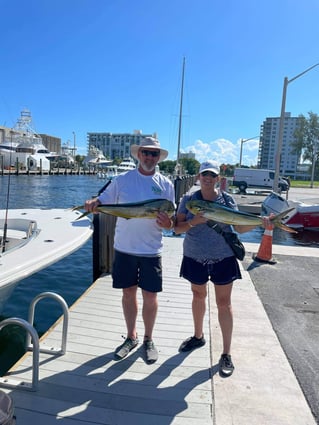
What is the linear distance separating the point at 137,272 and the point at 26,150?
2983 inches

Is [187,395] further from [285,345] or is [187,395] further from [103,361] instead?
[285,345]

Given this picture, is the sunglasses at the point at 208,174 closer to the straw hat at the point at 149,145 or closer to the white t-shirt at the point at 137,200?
the white t-shirt at the point at 137,200

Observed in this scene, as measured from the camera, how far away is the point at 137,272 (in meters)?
3.08

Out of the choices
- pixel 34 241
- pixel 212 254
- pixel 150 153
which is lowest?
pixel 34 241

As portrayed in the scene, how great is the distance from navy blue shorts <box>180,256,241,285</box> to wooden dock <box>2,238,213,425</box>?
30.9 inches

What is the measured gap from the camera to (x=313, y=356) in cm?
329

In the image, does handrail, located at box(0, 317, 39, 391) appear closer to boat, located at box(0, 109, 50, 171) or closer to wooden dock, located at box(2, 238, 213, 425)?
wooden dock, located at box(2, 238, 213, 425)

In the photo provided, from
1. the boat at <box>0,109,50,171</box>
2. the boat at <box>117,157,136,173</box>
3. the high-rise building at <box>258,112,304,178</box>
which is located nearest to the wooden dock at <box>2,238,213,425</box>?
the boat at <box>117,157,136,173</box>

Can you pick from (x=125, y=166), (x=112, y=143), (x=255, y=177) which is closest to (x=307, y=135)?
(x=125, y=166)

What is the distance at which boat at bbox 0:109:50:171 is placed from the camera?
69188mm

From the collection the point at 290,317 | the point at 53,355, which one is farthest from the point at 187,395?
the point at 290,317

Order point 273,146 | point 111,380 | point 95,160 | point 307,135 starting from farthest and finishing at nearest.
→ point 273,146 < point 95,160 < point 307,135 < point 111,380

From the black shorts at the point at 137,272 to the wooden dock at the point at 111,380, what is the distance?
2.28 feet

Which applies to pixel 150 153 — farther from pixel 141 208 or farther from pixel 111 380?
pixel 111 380
